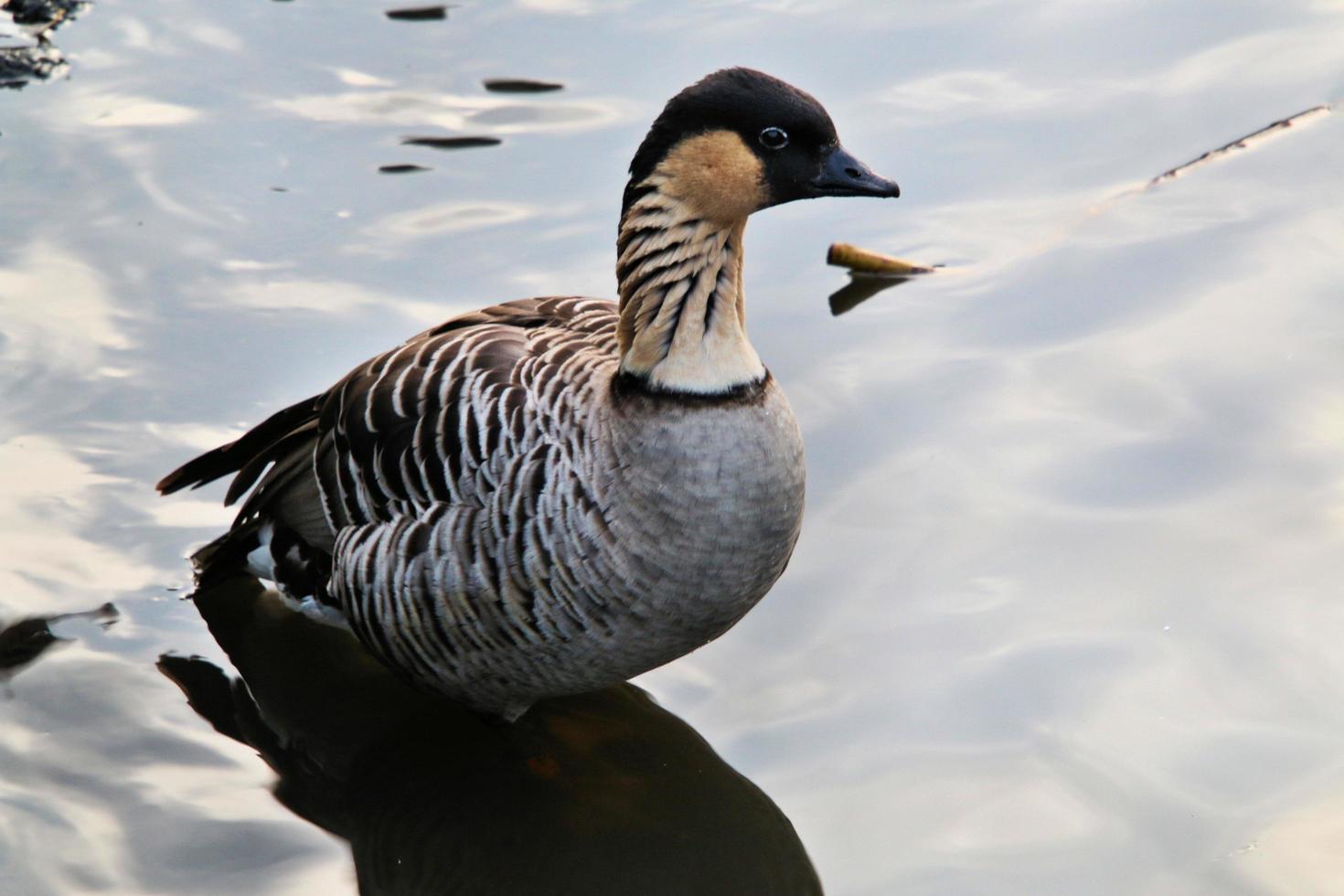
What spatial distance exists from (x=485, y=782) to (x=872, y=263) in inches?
124

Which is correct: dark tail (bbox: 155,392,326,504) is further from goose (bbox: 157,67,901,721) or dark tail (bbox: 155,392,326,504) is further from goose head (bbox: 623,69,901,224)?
goose head (bbox: 623,69,901,224)

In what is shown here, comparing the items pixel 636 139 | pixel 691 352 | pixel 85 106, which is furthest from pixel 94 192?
pixel 691 352

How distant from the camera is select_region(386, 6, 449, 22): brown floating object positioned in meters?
9.07

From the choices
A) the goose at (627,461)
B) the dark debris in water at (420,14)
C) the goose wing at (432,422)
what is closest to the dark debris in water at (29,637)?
the goose wing at (432,422)

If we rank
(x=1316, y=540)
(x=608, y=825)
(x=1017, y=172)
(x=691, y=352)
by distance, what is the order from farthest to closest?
(x=1017, y=172) → (x=1316, y=540) → (x=608, y=825) → (x=691, y=352)

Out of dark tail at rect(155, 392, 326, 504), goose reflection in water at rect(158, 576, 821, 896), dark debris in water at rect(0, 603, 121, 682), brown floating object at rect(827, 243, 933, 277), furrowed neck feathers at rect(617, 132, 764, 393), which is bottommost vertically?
goose reflection in water at rect(158, 576, 821, 896)

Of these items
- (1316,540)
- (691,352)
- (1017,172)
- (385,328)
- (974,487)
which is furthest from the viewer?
(1017,172)

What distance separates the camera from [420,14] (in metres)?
9.11

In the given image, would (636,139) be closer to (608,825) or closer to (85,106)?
(85,106)

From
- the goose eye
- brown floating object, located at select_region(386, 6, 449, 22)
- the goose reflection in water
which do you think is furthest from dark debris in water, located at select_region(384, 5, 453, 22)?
the goose eye

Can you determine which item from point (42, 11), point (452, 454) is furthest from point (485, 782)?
point (42, 11)

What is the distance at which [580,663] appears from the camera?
483 centimetres

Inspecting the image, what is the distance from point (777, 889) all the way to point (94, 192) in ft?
16.7

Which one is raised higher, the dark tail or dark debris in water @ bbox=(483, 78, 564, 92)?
dark debris in water @ bbox=(483, 78, 564, 92)
